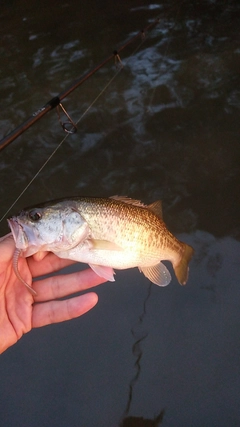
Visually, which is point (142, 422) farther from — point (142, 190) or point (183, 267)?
point (142, 190)

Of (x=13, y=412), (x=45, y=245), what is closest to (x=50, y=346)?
(x=13, y=412)

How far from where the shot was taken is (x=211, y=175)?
14.9ft

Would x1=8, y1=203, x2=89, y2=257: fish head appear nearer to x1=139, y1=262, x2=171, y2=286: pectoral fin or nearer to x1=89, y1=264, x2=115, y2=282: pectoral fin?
x1=89, y1=264, x2=115, y2=282: pectoral fin

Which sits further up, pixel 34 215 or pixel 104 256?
pixel 34 215

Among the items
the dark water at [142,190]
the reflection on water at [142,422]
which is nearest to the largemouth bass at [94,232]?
the dark water at [142,190]

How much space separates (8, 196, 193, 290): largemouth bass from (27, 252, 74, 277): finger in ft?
1.08

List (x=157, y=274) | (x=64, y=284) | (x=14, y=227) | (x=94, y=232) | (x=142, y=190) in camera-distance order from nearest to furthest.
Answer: (x=14, y=227), (x=94, y=232), (x=64, y=284), (x=157, y=274), (x=142, y=190)

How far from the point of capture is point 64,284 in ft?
8.25

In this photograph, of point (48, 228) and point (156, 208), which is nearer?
point (48, 228)

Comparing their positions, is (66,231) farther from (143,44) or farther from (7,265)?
(143,44)

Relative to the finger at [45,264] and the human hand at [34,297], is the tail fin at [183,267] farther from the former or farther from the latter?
the finger at [45,264]

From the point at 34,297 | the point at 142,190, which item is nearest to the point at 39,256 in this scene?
the point at 34,297

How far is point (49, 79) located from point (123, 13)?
409 cm

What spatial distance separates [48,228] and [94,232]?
Answer: 0.29 m
